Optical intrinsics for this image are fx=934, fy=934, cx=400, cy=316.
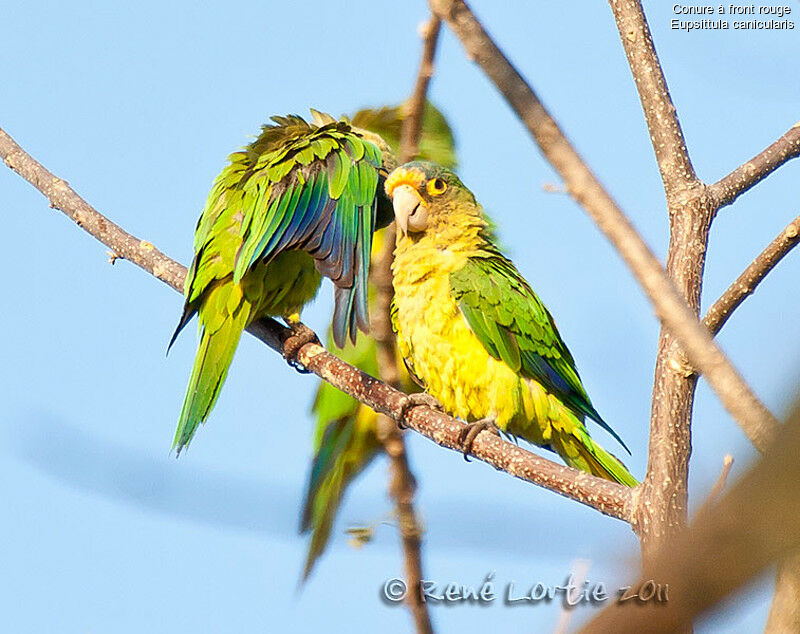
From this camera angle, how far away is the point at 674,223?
211 centimetres

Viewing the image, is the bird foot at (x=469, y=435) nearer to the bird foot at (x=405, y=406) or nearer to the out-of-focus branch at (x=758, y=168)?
the bird foot at (x=405, y=406)

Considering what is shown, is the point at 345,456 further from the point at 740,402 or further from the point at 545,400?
the point at 740,402

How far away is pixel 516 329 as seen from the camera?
11.3 ft

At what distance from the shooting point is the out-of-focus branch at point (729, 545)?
422 mm

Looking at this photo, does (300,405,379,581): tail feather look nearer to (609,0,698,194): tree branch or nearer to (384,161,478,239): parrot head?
(384,161,478,239): parrot head

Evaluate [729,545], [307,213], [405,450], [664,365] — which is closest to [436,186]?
[307,213]

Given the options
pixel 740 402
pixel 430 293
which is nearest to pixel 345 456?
pixel 430 293

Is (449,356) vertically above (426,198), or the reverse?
(426,198)

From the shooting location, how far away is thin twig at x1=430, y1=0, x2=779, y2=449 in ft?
2.68

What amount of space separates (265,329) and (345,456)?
618 millimetres

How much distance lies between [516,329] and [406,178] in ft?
2.38

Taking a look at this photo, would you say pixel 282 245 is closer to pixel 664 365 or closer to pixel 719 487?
pixel 664 365

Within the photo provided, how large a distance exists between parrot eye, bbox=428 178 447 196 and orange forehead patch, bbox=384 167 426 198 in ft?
0.15

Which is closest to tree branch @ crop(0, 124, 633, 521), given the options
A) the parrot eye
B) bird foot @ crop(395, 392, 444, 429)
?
bird foot @ crop(395, 392, 444, 429)
